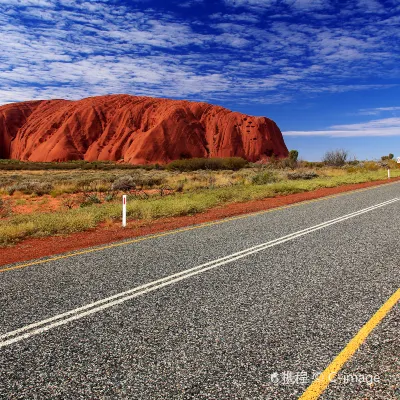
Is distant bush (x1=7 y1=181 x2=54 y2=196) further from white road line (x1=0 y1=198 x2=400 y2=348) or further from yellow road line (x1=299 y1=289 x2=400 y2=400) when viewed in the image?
yellow road line (x1=299 y1=289 x2=400 y2=400)

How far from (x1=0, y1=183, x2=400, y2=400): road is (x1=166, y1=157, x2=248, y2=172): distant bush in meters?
49.9

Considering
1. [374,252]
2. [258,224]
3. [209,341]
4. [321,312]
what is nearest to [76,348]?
[209,341]

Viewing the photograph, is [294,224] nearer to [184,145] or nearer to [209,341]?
[209,341]

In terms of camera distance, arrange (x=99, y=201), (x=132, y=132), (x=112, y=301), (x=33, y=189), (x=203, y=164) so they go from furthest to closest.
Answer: (x=132, y=132), (x=203, y=164), (x=33, y=189), (x=99, y=201), (x=112, y=301)

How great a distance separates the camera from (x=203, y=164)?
61906mm

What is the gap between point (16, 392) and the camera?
2857mm

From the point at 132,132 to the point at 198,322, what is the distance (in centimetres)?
9785

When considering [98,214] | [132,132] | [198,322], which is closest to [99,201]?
[98,214]

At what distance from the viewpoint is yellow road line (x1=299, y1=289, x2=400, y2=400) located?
111 inches

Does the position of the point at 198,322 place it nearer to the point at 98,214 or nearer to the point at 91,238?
the point at 91,238

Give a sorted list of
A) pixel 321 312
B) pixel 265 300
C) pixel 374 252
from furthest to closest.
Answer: pixel 374 252
pixel 265 300
pixel 321 312

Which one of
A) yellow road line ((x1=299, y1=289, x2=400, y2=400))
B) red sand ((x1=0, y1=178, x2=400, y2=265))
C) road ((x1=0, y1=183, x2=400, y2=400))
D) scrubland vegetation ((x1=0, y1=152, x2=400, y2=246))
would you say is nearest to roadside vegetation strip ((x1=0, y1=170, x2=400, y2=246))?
scrubland vegetation ((x1=0, y1=152, x2=400, y2=246))

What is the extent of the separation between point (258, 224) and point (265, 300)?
6.06m

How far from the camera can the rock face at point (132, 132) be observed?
300 feet
